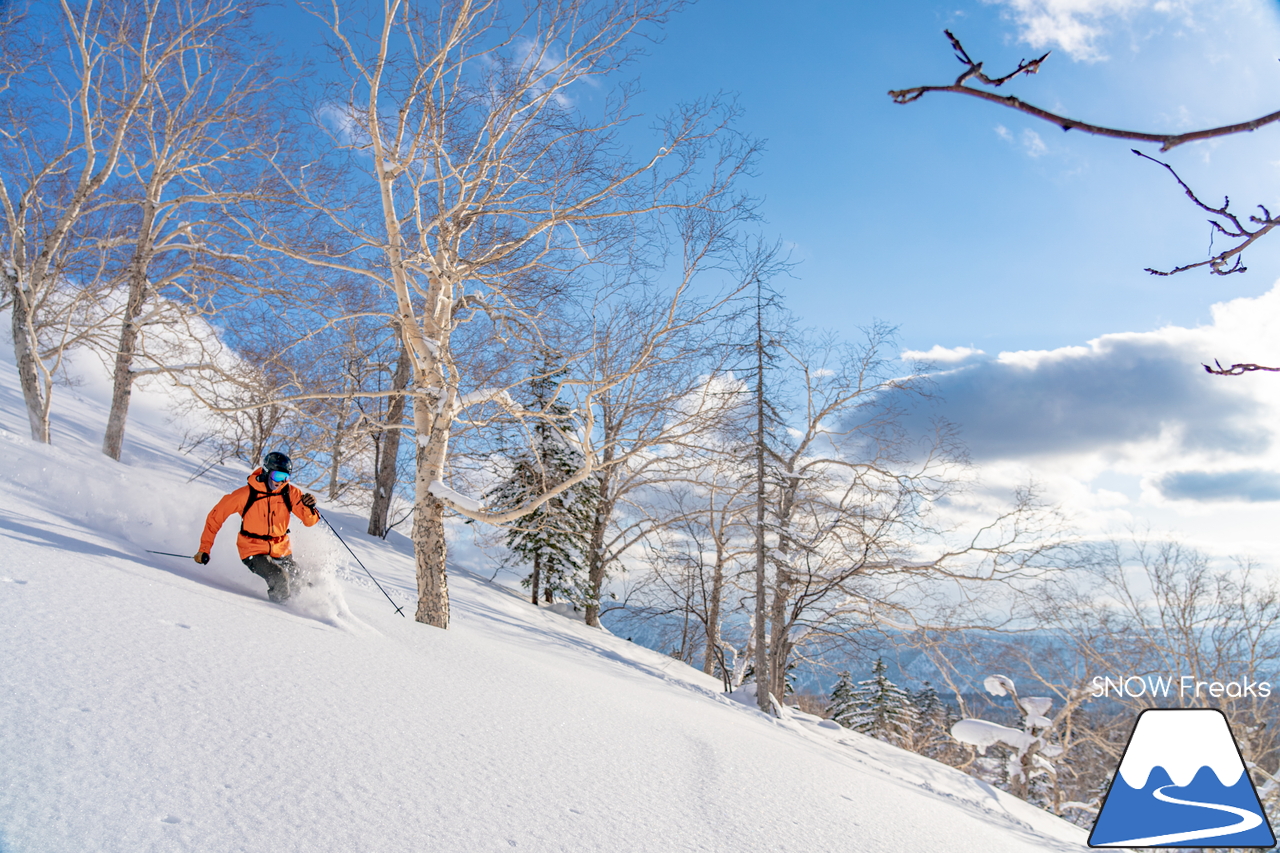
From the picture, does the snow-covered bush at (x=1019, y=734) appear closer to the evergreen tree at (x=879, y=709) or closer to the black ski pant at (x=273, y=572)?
the black ski pant at (x=273, y=572)

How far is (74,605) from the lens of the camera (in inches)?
113

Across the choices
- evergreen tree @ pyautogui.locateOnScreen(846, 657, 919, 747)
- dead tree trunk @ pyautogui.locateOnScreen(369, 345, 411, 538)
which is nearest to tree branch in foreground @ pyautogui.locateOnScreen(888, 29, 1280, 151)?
dead tree trunk @ pyautogui.locateOnScreen(369, 345, 411, 538)

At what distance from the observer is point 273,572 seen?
4.45 meters

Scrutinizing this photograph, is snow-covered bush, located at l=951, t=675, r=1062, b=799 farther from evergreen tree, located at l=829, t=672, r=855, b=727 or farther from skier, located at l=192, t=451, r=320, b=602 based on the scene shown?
evergreen tree, located at l=829, t=672, r=855, b=727

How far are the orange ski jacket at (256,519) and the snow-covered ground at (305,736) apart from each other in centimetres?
31

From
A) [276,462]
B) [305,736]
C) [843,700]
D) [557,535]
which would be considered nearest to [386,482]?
[557,535]

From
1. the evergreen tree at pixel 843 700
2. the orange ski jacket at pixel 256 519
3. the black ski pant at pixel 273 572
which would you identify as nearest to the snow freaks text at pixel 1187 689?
the black ski pant at pixel 273 572

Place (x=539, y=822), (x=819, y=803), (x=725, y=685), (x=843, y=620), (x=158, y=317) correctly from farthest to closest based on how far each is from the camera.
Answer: (x=725, y=685)
(x=843, y=620)
(x=158, y=317)
(x=819, y=803)
(x=539, y=822)

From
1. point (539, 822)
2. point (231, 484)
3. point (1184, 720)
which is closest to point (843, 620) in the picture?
point (1184, 720)

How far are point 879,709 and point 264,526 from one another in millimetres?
36175

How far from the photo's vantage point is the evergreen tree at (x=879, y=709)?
3256 centimetres

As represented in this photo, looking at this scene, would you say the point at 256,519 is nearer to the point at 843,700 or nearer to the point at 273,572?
the point at 273,572

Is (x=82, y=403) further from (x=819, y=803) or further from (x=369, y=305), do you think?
(x=819, y=803)

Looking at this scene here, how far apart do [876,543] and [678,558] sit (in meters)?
4.73
